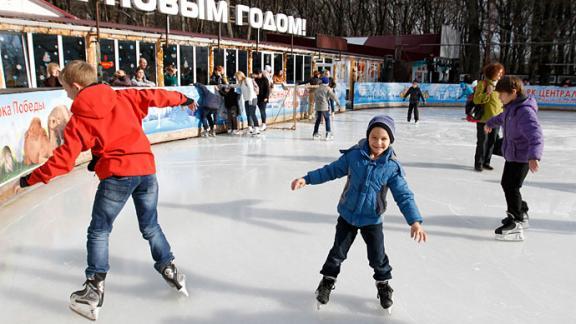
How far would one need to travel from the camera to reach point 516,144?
3947 mm

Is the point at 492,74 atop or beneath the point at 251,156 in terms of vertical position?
atop

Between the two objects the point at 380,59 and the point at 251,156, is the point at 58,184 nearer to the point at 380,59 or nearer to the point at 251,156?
the point at 251,156

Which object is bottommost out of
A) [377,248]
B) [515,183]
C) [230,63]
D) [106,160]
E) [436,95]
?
[377,248]

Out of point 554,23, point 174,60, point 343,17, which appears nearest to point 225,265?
point 174,60

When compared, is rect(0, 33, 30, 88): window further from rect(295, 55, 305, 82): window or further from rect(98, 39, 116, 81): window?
rect(295, 55, 305, 82): window

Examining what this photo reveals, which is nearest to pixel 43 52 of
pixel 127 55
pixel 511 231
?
pixel 127 55

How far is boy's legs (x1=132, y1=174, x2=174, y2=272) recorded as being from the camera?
2.71 m

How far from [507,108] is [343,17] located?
42.4 metres

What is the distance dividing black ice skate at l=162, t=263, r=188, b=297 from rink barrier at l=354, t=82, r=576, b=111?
15.8m

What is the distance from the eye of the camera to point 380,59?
24984 millimetres

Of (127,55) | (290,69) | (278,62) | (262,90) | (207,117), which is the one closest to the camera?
(207,117)

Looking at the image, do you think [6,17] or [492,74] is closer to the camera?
[492,74]

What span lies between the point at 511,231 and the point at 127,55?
10.7m

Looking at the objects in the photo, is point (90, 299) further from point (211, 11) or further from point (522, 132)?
point (211, 11)
